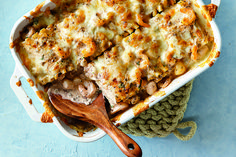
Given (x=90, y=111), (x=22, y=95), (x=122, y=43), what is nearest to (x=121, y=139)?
(x=90, y=111)

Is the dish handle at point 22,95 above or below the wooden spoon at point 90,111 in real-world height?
above

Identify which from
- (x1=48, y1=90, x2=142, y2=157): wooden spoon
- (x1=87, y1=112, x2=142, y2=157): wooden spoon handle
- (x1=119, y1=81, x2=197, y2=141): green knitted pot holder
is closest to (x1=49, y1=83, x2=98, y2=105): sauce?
(x1=48, y1=90, x2=142, y2=157): wooden spoon

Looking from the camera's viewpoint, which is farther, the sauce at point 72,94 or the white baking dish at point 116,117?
the sauce at point 72,94

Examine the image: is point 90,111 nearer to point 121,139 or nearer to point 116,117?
point 116,117

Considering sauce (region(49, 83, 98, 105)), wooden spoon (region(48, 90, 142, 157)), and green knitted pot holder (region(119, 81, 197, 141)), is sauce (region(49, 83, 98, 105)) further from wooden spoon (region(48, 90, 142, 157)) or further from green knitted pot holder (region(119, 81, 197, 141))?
green knitted pot holder (region(119, 81, 197, 141))

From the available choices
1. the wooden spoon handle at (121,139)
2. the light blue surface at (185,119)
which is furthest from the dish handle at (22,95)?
the light blue surface at (185,119)

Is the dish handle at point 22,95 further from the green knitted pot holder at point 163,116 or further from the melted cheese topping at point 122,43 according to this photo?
the green knitted pot holder at point 163,116

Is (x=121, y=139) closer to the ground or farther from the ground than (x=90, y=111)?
closer to the ground
